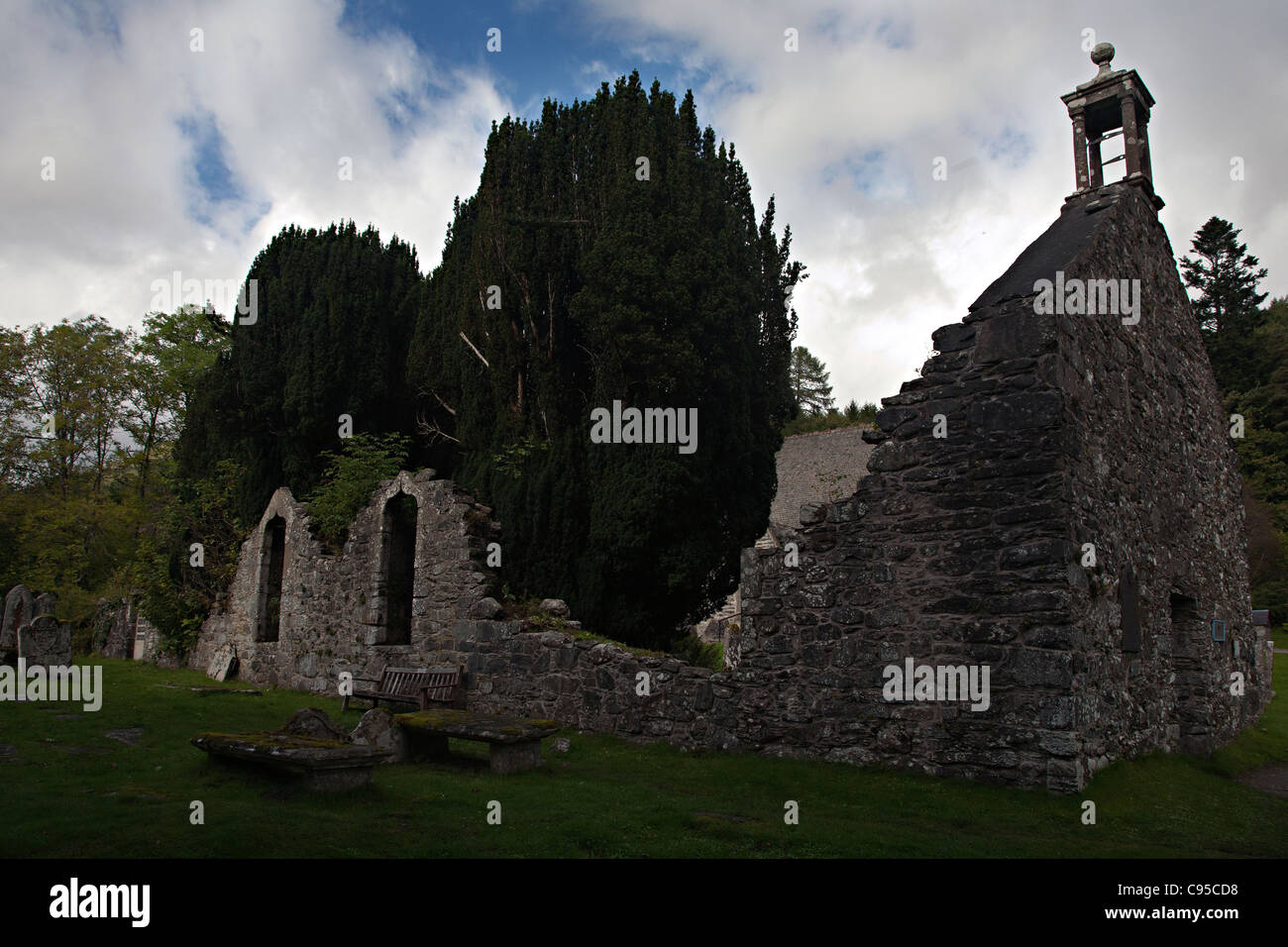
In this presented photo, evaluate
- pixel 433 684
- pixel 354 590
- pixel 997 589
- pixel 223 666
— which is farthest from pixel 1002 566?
pixel 223 666

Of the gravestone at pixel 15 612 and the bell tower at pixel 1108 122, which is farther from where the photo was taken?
the gravestone at pixel 15 612

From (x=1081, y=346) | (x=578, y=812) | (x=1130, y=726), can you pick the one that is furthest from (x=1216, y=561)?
(x=578, y=812)

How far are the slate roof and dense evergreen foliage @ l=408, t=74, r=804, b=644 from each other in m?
11.0

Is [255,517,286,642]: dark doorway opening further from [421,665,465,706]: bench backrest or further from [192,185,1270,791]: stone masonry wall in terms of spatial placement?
[192,185,1270,791]: stone masonry wall

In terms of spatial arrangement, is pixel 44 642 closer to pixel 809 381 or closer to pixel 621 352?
pixel 621 352

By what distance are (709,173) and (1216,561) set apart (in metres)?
9.89

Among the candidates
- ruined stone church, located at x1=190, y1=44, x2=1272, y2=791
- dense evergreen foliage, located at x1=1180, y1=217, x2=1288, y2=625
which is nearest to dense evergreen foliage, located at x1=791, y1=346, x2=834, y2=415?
dense evergreen foliage, located at x1=1180, y1=217, x2=1288, y2=625

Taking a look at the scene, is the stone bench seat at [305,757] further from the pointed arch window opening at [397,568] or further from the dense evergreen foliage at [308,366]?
the dense evergreen foliage at [308,366]

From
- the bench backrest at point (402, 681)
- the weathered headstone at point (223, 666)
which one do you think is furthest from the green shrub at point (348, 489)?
the bench backrest at point (402, 681)

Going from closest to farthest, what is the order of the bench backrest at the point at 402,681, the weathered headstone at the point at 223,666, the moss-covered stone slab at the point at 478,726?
the moss-covered stone slab at the point at 478,726 < the bench backrest at the point at 402,681 < the weathered headstone at the point at 223,666

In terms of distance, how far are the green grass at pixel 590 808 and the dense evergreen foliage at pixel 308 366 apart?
8750mm

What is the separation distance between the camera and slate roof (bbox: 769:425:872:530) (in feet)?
84.2

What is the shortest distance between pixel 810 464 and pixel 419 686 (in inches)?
682

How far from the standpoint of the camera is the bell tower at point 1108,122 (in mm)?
11664
